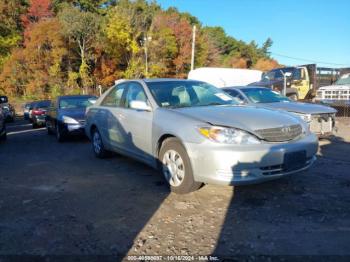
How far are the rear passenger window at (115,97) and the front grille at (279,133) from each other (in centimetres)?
294

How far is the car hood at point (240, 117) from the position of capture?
4074 millimetres

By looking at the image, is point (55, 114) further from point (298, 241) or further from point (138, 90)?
point (298, 241)

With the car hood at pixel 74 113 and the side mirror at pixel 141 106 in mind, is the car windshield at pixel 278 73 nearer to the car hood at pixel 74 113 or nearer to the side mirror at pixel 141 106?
the car hood at pixel 74 113

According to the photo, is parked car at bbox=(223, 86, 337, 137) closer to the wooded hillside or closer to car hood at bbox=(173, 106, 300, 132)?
car hood at bbox=(173, 106, 300, 132)

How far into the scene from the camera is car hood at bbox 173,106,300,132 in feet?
13.4

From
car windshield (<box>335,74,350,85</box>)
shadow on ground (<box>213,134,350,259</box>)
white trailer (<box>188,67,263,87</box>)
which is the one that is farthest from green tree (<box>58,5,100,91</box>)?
shadow on ground (<box>213,134,350,259</box>)

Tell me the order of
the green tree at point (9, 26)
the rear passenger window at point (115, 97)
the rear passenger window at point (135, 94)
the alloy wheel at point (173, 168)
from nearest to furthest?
the alloy wheel at point (173, 168) → the rear passenger window at point (135, 94) → the rear passenger window at point (115, 97) → the green tree at point (9, 26)

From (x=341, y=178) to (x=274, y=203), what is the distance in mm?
1681

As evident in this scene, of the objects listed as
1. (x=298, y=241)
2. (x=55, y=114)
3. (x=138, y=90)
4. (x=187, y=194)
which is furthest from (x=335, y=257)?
(x=55, y=114)

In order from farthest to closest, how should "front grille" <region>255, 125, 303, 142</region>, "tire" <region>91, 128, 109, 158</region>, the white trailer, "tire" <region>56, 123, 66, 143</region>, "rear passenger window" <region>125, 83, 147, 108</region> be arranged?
the white trailer → "tire" <region>56, 123, 66, 143</region> → "tire" <region>91, 128, 109, 158</region> → "rear passenger window" <region>125, 83, 147, 108</region> → "front grille" <region>255, 125, 303, 142</region>

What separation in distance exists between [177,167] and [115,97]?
2506 mm

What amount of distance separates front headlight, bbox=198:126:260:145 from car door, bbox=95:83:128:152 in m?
2.17

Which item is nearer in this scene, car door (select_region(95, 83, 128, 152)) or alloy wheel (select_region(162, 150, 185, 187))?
alloy wheel (select_region(162, 150, 185, 187))

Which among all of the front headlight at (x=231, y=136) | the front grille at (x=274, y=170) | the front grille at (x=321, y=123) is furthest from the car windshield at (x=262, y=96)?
the front headlight at (x=231, y=136)
